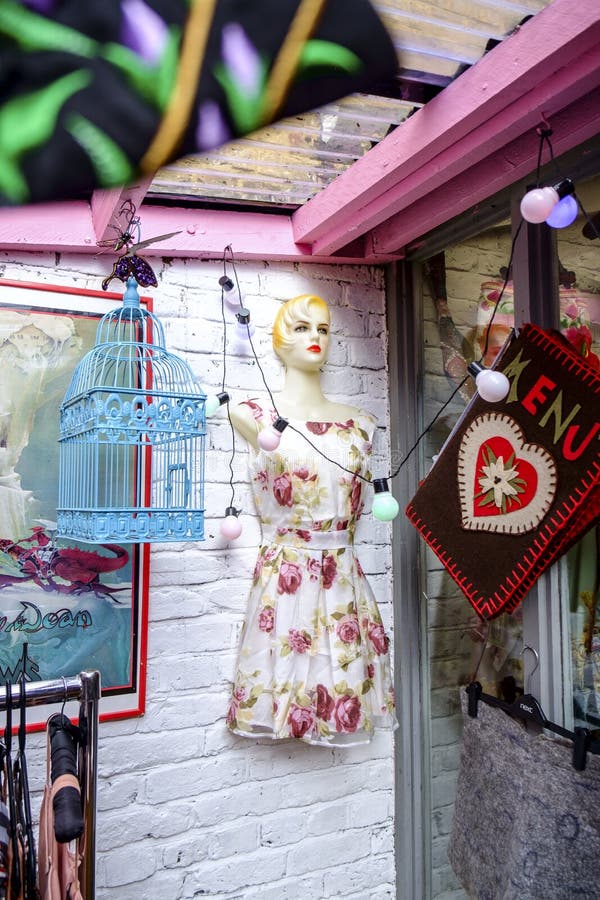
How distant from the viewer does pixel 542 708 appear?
1240 mm

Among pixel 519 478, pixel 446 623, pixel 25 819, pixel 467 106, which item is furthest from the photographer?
pixel 446 623

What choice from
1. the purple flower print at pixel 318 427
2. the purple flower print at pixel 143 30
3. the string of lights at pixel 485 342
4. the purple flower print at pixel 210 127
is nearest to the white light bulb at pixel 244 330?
the string of lights at pixel 485 342

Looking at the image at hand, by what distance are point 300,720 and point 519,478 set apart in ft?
2.19

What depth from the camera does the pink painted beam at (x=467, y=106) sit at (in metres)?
0.91

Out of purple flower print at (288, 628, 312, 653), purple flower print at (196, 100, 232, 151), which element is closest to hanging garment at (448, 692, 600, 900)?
purple flower print at (288, 628, 312, 653)

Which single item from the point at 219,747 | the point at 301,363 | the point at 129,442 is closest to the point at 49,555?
the point at 129,442

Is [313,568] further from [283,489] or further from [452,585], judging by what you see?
[452,585]

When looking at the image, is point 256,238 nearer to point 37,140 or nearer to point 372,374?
point 372,374

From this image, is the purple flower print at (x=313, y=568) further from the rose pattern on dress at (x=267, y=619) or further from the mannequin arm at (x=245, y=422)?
the mannequin arm at (x=245, y=422)

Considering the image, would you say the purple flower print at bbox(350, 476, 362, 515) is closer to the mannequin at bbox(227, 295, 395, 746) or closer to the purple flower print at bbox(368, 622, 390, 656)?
the mannequin at bbox(227, 295, 395, 746)

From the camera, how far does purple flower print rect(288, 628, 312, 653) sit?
1.46 meters

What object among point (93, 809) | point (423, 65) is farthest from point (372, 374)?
point (93, 809)

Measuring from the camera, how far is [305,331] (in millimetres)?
1561

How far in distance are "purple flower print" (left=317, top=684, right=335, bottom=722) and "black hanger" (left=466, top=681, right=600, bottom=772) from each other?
0.28 meters
